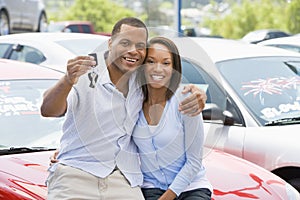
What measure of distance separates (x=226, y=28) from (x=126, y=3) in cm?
1167

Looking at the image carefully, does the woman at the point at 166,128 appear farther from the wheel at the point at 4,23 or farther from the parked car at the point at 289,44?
the wheel at the point at 4,23

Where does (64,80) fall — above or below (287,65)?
above

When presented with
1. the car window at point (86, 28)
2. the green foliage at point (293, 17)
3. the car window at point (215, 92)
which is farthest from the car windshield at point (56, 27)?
the car window at point (215, 92)

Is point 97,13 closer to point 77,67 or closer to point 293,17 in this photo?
point 293,17

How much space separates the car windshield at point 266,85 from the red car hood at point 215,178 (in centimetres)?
131

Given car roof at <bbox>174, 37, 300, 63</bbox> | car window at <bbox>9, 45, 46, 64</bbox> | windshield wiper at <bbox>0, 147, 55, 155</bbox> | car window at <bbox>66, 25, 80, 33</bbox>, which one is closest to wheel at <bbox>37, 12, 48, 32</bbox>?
car window at <bbox>66, 25, 80, 33</bbox>

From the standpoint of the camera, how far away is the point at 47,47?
8523 millimetres

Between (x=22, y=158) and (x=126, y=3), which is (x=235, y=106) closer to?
(x=22, y=158)

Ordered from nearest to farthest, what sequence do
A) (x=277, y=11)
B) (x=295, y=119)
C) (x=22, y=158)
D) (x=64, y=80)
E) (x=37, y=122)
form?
1. (x=64, y=80)
2. (x=22, y=158)
3. (x=37, y=122)
4. (x=295, y=119)
5. (x=277, y=11)

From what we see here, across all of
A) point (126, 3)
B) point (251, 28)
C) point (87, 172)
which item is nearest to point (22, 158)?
→ point (87, 172)

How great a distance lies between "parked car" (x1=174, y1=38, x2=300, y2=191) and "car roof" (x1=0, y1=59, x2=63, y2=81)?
1.03m

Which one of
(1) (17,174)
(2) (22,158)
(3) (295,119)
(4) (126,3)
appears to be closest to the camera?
(1) (17,174)

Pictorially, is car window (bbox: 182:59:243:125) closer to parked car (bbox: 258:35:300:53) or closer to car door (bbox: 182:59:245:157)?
car door (bbox: 182:59:245:157)

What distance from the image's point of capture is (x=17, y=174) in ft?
13.8
